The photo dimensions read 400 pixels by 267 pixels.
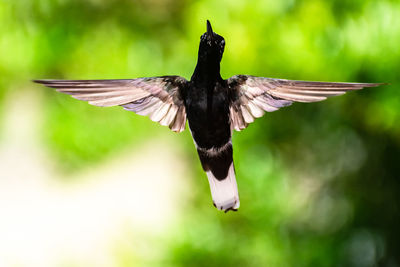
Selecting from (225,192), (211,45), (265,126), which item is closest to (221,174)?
(225,192)

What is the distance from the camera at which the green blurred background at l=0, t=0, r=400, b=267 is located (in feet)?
3.68

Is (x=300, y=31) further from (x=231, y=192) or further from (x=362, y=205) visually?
(x=231, y=192)

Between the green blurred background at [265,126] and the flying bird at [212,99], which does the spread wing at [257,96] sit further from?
the green blurred background at [265,126]

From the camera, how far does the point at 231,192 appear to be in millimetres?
337

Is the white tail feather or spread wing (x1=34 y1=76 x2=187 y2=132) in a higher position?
spread wing (x1=34 y1=76 x2=187 y2=132)

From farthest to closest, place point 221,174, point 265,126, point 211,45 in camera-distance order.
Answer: point 265,126 → point 221,174 → point 211,45

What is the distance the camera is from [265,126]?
1.28 m

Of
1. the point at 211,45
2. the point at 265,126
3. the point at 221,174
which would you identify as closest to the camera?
the point at 211,45

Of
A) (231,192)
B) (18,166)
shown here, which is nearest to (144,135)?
(18,166)

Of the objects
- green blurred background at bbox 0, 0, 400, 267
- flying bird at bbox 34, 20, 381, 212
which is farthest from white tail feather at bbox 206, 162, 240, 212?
green blurred background at bbox 0, 0, 400, 267

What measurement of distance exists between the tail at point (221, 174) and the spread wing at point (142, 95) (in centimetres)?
3

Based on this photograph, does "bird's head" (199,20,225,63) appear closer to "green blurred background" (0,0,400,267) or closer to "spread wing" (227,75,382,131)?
"spread wing" (227,75,382,131)

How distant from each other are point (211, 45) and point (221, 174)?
4.9 inches

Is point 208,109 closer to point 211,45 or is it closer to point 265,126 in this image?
point 211,45
